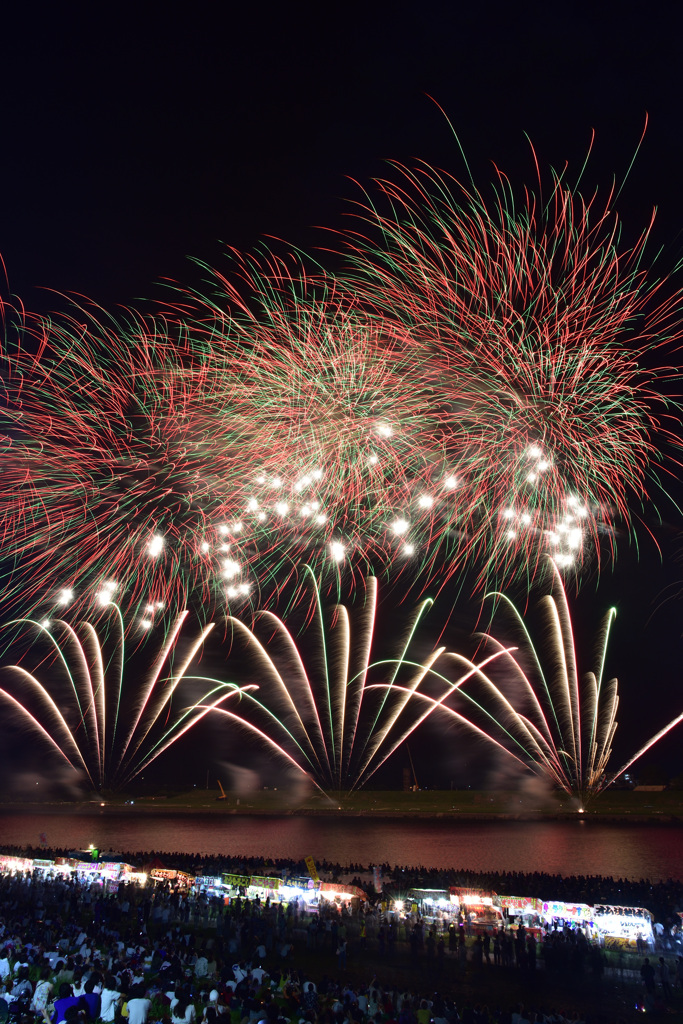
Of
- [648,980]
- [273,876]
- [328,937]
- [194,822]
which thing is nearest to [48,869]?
[273,876]

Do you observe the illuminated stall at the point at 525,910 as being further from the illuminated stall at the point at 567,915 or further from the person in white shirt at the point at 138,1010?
the person in white shirt at the point at 138,1010

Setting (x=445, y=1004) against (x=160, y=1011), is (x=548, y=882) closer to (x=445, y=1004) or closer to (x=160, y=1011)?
Result: (x=445, y=1004)

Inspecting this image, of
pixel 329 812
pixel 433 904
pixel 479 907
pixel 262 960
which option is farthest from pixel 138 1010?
pixel 329 812

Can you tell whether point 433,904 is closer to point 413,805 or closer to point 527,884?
point 527,884

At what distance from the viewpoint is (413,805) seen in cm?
6297

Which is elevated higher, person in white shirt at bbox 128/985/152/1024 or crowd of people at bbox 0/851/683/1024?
person in white shirt at bbox 128/985/152/1024

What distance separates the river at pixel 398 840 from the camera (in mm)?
33781

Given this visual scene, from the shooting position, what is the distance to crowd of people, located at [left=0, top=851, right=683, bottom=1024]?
1014 centimetres

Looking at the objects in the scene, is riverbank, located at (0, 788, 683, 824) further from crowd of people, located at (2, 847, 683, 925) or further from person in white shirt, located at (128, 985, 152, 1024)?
person in white shirt, located at (128, 985, 152, 1024)

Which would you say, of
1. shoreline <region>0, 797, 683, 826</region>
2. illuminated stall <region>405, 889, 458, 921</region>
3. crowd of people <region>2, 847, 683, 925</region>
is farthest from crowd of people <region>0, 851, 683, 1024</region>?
shoreline <region>0, 797, 683, 826</region>

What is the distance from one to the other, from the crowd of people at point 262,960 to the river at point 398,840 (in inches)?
523

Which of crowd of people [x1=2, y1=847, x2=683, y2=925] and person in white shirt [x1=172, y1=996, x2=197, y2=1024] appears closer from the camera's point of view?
person in white shirt [x1=172, y1=996, x2=197, y2=1024]

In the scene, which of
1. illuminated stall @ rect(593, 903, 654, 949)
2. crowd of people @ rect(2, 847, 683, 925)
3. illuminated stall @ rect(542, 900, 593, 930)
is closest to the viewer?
illuminated stall @ rect(593, 903, 654, 949)

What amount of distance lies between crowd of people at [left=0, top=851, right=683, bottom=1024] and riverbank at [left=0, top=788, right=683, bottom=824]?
36643 millimetres
